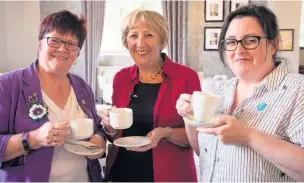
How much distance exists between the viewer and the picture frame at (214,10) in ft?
16.8

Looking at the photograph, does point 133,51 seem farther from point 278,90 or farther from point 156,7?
point 156,7

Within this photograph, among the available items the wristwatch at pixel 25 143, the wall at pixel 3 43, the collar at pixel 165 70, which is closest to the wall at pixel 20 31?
the wall at pixel 3 43

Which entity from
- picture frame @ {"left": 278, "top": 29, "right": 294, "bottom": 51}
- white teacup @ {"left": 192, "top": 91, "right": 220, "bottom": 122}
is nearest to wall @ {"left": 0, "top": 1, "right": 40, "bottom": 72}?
white teacup @ {"left": 192, "top": 91, "right": 220, "bottom": 122}

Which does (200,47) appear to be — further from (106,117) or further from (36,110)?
(36,110)

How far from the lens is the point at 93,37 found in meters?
4.93

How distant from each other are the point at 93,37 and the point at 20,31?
1.20 m

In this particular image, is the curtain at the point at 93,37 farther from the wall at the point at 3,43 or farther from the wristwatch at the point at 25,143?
the wristwatch at the point at 25,143

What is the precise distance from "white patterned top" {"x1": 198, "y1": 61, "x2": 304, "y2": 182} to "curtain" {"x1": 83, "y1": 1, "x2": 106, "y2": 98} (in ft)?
13.7

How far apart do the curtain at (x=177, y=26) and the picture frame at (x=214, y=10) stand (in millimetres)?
397

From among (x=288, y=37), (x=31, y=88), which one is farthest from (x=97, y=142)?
(x=288, y=37)

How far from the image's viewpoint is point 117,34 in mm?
5355

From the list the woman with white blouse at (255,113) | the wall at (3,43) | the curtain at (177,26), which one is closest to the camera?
the woman with white blouse at (255,113)

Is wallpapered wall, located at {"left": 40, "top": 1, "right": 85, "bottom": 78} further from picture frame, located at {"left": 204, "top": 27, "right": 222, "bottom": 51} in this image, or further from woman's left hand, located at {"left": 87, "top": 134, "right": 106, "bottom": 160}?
woman's left hand, located at {"left": 87, "top": 134, "right": 106, "bottom": 160}

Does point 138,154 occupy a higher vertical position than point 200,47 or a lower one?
lower
